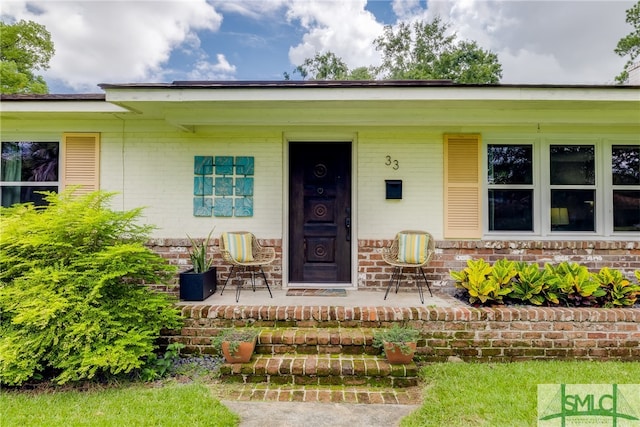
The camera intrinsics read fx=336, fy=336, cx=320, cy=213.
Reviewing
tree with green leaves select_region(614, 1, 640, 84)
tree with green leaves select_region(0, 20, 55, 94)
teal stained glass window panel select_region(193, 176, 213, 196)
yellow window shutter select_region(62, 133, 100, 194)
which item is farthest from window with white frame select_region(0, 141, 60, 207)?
tree with green leaves select_region(614, 1, 640, 84)

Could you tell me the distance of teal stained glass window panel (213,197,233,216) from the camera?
14.6ft

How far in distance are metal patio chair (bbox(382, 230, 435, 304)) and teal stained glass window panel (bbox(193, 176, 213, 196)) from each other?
7.96ft

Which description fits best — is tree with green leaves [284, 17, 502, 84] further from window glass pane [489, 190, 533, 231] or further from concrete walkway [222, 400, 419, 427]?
concrete walkway [222, 400, 419, 427]

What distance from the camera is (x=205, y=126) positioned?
4430 millimetres

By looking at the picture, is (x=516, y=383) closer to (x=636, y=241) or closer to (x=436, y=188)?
(x=436, y=188)

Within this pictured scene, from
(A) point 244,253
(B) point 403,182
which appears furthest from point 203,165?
(B) point 403,182

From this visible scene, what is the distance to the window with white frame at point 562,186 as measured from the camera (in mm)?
4480

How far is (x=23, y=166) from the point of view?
14.9ft

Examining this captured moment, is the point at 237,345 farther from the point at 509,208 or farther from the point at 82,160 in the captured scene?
the point at 509,208

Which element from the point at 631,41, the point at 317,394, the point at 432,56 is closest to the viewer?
the point at 317,394

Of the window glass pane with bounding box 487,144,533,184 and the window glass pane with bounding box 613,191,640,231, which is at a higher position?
the window glass pane with bounding box 487,144,533,184

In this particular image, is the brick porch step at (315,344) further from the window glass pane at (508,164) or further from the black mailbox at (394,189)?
the window glass pane at (508,164)

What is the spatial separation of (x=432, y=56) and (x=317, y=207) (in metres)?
17.7

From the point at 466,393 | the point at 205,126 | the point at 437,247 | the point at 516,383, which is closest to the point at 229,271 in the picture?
the point at 205,126
